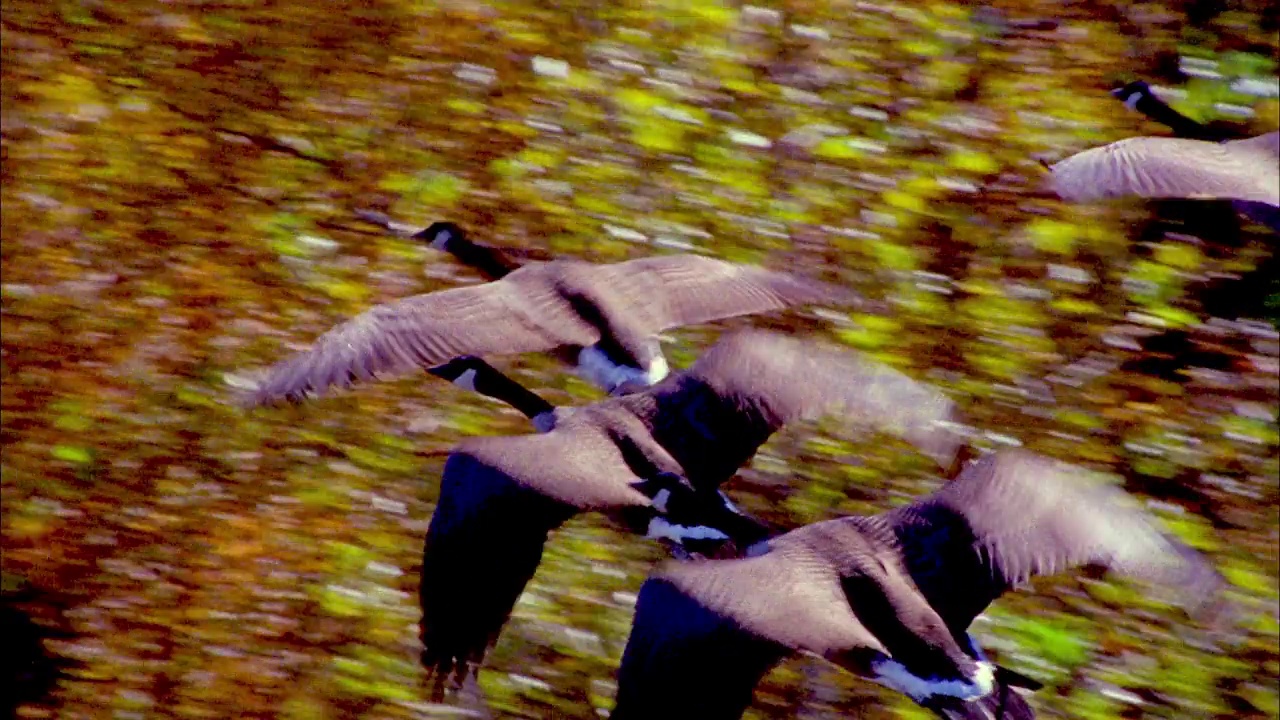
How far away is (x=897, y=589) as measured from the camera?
3.06 m

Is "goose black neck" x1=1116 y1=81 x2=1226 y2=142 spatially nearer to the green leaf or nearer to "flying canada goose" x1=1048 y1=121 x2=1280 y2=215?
"flying canada goose" x1=1048 y1=121 x2=1280 y2=215

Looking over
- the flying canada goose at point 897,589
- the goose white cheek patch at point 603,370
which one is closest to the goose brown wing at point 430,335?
the goose white cheek patch at point 603,370

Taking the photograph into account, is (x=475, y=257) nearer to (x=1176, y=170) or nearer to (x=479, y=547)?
(x=479, y=547)

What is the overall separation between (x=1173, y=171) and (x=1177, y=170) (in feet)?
0.04

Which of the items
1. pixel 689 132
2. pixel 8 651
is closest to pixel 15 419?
pixel 8 651

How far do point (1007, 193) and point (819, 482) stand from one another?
3.81 ft

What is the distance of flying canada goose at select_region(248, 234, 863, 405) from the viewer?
12.4ft

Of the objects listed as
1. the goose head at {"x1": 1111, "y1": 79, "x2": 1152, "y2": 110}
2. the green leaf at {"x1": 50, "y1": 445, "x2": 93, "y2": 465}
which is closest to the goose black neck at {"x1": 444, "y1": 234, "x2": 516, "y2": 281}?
the green leaf at {"x1": 50, "y1": 445, "x2": 93, "y2": 465}

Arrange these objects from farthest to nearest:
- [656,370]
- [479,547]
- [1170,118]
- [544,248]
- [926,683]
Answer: [544,248] → [1170,118] → [656,370] → [479,547] → [926,683]

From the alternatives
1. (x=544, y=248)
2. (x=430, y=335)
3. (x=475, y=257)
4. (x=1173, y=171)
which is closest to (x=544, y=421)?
(x=430, y=335)

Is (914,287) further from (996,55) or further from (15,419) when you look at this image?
(15,419)

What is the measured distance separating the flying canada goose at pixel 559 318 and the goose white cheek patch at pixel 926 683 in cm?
128

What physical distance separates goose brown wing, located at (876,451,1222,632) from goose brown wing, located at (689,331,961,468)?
1.37ft

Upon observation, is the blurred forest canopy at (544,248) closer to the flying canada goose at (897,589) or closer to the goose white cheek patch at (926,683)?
the flying canada goose at (897,589)
